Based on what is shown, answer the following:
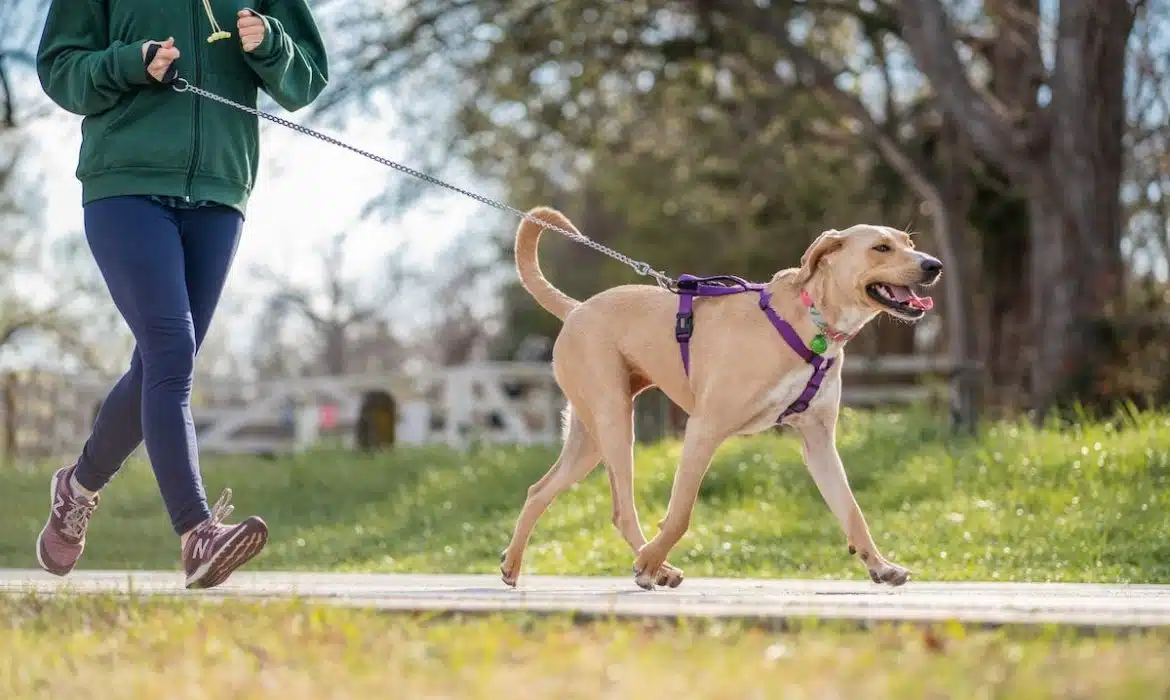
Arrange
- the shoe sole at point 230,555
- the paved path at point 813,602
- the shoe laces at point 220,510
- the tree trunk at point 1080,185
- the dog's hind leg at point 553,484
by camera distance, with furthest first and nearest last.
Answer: the tree trunk at point 1080,185, the dog's hind leg at point 553,484, the shoe laces at point 220,510, the shoe sole at point 230,555, the paved path at point 813,602

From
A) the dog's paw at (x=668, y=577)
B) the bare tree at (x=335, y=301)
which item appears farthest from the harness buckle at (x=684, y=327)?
the bare tree at (x=335, y=301)

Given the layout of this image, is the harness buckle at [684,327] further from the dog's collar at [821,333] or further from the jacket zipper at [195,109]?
the jacket zipper at [195,109]

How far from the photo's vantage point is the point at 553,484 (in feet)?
19.7

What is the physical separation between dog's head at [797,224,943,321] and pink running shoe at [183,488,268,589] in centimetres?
212

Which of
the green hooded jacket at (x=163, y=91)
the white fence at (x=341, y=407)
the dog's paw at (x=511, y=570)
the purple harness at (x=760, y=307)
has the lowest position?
the white fence at (x=341, y=407)

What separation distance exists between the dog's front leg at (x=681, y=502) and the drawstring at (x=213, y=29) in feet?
6.98

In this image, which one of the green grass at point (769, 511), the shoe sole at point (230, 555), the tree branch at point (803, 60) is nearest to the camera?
the shoe sole at point (230, 555)

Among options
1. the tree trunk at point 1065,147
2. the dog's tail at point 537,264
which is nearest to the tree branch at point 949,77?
the tree trunk at point 1065,147

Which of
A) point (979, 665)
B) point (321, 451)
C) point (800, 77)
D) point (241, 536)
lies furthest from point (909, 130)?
point (979, 665)

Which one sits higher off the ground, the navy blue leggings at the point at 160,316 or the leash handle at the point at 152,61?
the leash handle at the point at 152,61

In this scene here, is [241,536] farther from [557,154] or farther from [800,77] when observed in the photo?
[557,154]

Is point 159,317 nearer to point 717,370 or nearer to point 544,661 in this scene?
point 717,370

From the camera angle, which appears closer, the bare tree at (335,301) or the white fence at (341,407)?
the white fence at (341,407)

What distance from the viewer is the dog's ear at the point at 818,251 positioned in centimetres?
541
